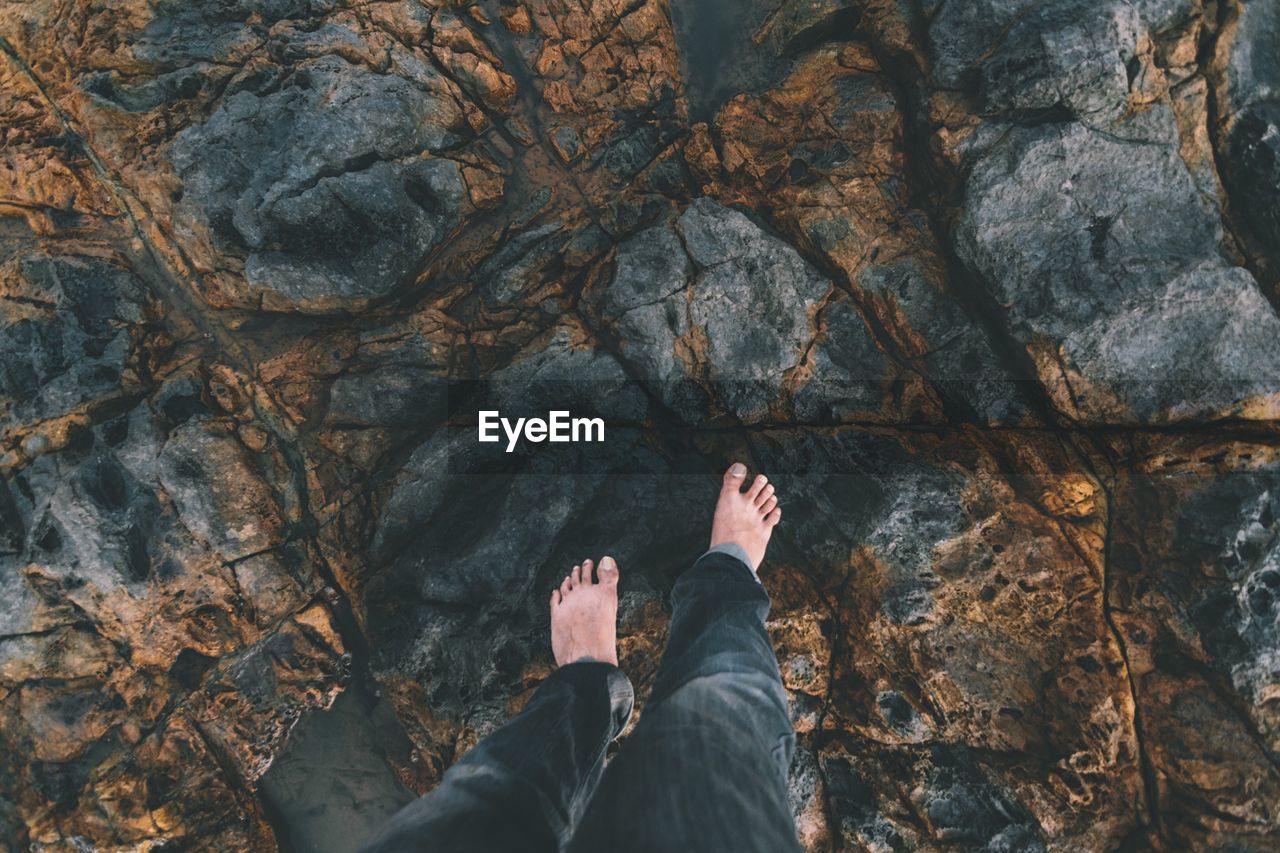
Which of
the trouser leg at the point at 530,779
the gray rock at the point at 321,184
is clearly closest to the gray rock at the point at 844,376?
the trouser leg at the point at 530,779

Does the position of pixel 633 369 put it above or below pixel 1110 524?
above

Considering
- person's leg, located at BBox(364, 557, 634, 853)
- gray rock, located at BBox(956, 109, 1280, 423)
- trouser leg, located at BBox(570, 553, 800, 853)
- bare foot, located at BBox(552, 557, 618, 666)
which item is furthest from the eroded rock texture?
trouser leg, located at BBox(570, 553, 800, 853)

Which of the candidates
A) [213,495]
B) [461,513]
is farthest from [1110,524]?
[213,495]

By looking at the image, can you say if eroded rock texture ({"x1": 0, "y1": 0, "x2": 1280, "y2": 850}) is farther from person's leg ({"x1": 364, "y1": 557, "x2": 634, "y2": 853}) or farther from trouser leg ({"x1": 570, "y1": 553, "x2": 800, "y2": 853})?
trouser leg ({"x1": 570, "y1": 553, "x2": 800, "y2": 853})

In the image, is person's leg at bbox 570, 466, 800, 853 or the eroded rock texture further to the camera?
the eroded rock texture

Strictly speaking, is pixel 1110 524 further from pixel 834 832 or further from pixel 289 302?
pixel 289 302

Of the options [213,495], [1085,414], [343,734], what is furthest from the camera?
[343,734]

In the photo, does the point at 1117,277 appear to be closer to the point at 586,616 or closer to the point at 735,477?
the point at 735,477

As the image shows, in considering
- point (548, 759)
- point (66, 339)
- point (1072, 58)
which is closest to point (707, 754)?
point (548, 759)

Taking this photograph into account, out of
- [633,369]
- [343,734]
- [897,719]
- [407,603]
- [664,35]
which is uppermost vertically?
[664,35]
